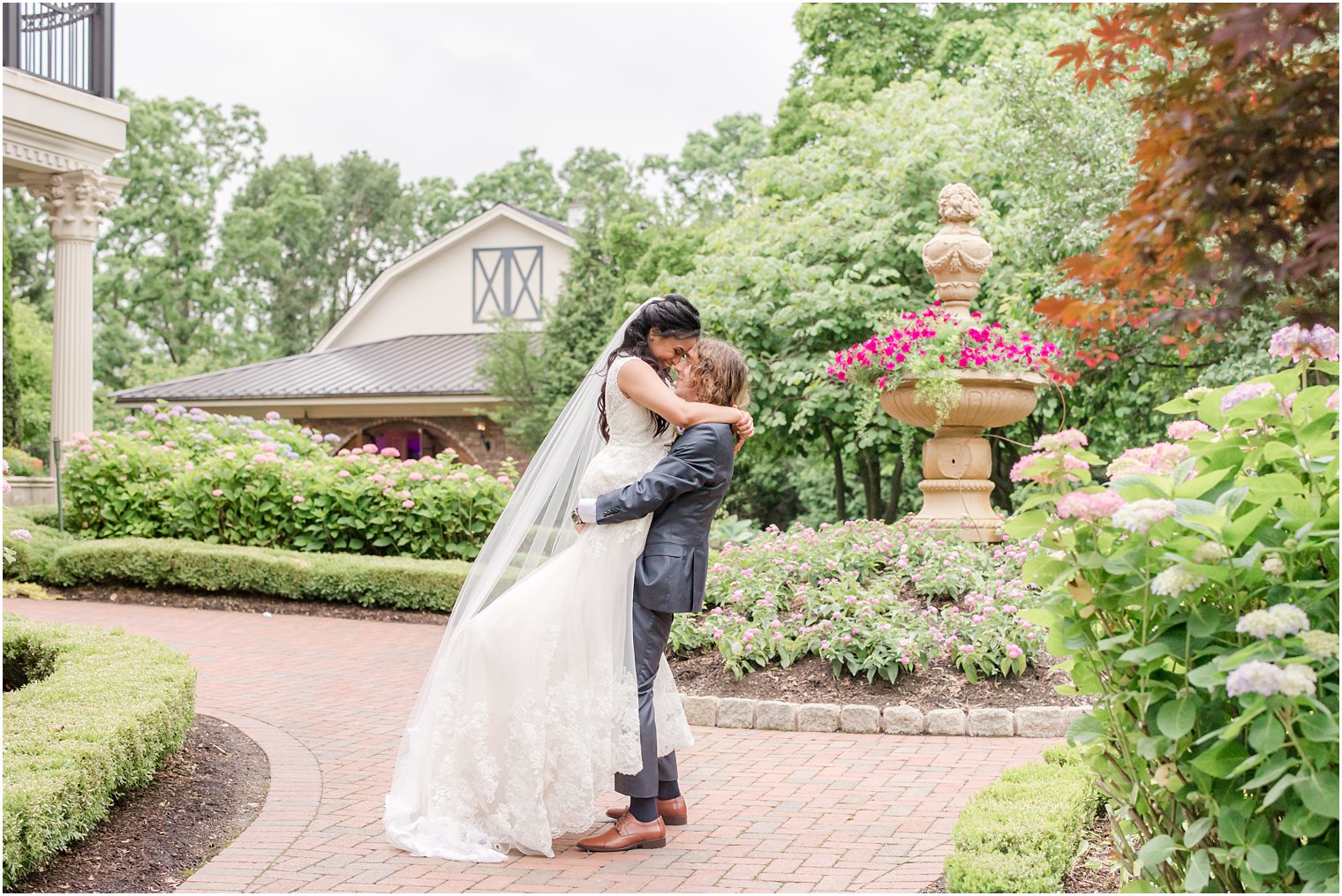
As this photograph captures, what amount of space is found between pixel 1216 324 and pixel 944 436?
7.00 metres

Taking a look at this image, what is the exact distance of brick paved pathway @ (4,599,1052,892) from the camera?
3.92m

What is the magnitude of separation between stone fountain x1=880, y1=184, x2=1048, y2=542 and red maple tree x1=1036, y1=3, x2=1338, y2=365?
624cm

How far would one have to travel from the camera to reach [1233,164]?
2.24 meters

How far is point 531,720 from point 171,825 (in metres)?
1.46

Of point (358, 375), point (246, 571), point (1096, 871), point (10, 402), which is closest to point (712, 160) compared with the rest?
point (358, 375)

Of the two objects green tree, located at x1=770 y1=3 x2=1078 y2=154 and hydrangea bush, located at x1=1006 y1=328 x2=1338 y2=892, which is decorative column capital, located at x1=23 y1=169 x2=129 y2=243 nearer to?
green tree, located at x1=770 y1=3 x2=1078 y2=154

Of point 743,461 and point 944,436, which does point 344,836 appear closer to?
point 944,436

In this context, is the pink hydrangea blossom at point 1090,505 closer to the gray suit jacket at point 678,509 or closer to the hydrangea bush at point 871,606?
the gray suit jacket at point 678,509

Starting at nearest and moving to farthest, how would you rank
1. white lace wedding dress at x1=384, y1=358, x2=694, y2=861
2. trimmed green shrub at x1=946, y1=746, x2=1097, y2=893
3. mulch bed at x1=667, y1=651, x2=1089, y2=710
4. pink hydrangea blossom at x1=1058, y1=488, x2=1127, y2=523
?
pink hydrangea blossom at x1=1058, y1=488, x2=1127, y2=523 → trimmed green shrub at x1=946, y1=746, x2=1097, y2=893 → white lace wedding dress at x1=384, y1=358, x2=694, y2=861 → mulch bed at x1=667, y1=651, x2=1089, y2=710

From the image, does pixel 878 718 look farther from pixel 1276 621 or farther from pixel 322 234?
pixel 322 234

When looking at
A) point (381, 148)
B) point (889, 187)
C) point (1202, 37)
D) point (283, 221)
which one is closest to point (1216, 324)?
point (1202, 37)

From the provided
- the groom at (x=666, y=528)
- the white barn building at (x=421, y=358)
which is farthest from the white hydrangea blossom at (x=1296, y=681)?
the white barn building at (x=421, y=358)

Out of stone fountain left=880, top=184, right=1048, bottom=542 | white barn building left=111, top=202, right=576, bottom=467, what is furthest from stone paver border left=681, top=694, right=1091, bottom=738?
white barn building left=111, top=202, right=576, bottom=467

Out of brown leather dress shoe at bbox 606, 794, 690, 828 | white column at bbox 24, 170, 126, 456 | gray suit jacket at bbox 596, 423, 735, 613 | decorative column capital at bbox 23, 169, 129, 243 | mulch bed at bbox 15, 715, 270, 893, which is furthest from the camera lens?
decorative column capital at bbox 23, 169, 129, 243
